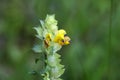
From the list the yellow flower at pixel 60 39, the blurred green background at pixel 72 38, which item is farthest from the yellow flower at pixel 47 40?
the blurred green background at pixel 72 38

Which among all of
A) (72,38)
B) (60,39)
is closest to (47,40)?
(60,39)

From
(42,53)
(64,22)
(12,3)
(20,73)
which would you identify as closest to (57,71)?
(42,53)

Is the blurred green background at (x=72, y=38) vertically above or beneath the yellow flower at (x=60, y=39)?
above

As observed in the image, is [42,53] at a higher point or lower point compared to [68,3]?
lower

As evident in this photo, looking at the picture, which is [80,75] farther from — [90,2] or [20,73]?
[90,2]

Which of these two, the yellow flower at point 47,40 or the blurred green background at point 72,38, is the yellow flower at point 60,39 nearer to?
the yellow flower at point 47,40

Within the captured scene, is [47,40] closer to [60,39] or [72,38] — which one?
[60,39]

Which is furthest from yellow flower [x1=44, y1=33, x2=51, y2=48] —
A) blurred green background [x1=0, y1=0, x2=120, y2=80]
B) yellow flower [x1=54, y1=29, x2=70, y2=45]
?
blurred green background [x1=0, y1=0, x2=120, y2=80]

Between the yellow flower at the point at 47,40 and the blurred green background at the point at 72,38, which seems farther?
the blurred green background at the point at 72,38
